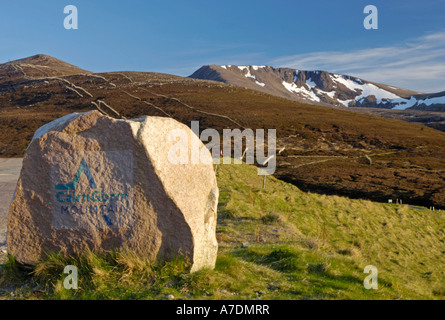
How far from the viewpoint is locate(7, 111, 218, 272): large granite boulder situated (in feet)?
17.8

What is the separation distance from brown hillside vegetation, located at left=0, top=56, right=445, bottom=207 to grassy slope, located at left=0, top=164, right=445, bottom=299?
1171cm

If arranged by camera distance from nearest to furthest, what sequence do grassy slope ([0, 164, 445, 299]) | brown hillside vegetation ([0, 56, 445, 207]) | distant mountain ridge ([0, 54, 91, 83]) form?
grassy slope ([0, 164, 445, 299]), distant mountain ridge ([0, 54, 91, 83]), brown hillside vegetation ([0, 56, 445, 207])

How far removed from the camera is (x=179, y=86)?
73.2m

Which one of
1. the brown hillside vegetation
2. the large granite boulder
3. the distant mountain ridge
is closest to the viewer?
the large granite boulder

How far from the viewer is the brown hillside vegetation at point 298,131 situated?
28375 millimetres

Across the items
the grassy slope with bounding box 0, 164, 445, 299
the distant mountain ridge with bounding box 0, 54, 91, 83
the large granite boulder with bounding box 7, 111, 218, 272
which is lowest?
the grassy slope with bounding box 0, 164, 445, 299

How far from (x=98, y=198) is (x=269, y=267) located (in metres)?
3.60

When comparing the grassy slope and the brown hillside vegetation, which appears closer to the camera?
the grassy slope

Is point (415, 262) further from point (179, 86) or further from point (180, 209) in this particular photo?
point (179, 86)

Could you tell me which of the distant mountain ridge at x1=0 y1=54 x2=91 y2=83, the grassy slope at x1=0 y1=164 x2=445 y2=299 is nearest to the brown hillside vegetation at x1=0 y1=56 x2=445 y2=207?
the distant mountain ridge at x1=0 y1=54 x2=91 y2=83

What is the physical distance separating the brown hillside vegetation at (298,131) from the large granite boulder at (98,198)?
55.7ft

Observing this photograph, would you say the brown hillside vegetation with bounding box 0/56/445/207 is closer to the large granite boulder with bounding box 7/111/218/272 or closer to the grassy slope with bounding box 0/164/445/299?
the grassy slope with bounding box 0/164/445/299

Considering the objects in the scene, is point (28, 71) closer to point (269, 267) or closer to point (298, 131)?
point (298, 131)

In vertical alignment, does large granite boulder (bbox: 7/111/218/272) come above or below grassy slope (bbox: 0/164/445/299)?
above
